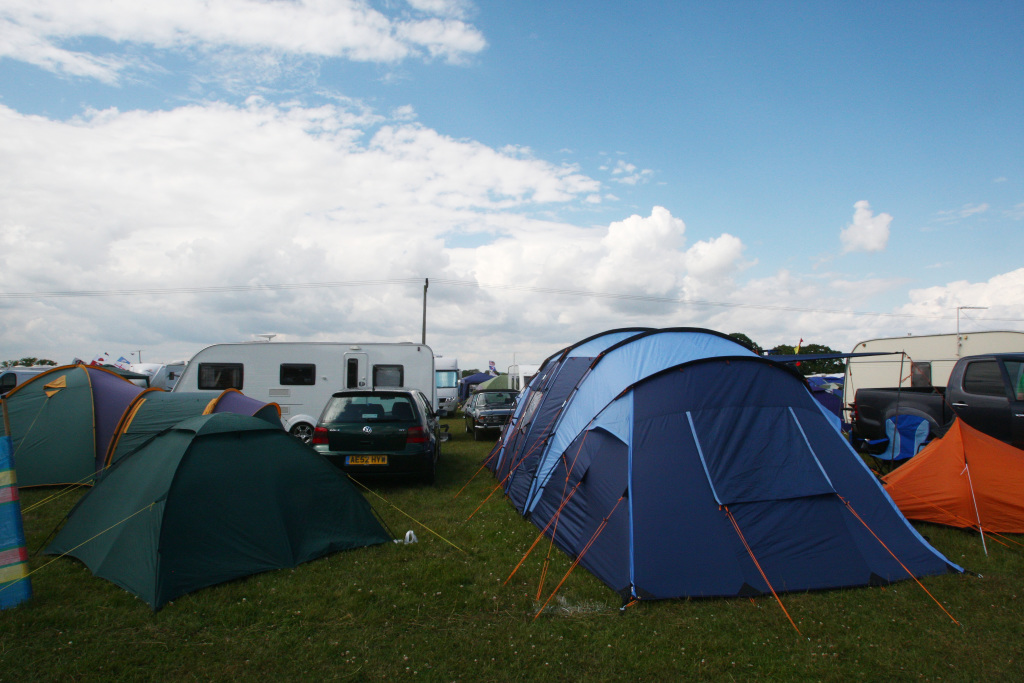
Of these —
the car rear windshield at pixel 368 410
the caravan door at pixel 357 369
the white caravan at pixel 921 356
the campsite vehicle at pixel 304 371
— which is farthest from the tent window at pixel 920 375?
the caravan door at pixel 357 369

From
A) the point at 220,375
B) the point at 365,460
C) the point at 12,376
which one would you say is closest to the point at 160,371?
the point at 12,376

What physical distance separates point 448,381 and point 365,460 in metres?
22.8

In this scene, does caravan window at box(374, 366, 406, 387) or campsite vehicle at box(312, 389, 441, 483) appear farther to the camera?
caravan window at box(374, 366, 406, 387)

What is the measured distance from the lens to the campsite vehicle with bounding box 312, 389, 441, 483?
8398 millimetres

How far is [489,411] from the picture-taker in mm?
15500

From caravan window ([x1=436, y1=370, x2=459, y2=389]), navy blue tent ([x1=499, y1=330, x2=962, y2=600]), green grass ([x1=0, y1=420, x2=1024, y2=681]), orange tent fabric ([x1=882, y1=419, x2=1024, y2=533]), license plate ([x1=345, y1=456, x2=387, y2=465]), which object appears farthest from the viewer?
caravan window ([x1=436, y1=370, x2=459, y2=389])

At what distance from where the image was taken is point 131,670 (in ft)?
11.6

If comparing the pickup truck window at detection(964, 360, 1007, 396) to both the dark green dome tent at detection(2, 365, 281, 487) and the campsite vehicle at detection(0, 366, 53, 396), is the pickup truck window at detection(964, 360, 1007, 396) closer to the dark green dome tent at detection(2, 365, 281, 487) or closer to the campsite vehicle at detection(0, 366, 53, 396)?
the dark green dome tent at detection(2, 365, 281, 487)

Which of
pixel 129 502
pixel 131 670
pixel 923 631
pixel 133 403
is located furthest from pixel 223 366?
pixel 923 631

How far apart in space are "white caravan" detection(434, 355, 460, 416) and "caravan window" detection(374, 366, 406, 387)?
494 inches

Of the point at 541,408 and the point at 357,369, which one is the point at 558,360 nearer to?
the point at 541,408

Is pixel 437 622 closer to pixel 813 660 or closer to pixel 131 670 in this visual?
pixel 131 670

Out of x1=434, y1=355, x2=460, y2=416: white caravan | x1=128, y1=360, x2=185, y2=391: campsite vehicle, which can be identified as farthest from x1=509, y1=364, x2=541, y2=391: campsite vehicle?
x1=128, y1=360, x2=185, y2=391: campsite vehicle

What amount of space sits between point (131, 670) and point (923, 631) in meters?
5.19
